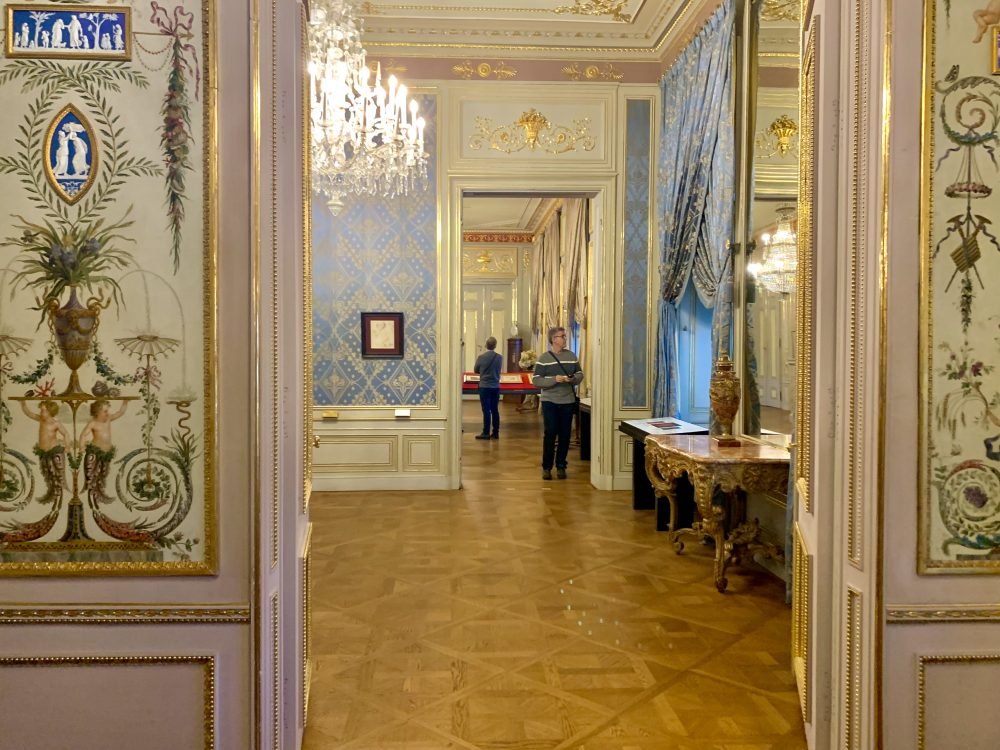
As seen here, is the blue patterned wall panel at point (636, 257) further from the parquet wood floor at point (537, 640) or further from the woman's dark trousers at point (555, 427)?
the parquet wood floor at point (537, 640)

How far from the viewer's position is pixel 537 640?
3.51 meters

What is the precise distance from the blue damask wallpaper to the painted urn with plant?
5.18 metres

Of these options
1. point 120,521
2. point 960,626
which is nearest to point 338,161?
point 120,521

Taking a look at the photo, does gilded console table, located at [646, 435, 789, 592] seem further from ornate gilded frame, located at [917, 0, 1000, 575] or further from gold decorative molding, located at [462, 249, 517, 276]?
gold decorative molding, located at [462, 249, 517, 276]

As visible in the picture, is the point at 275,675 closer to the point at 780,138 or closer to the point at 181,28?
the point at 181,28

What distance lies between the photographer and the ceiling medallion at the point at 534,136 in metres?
6.99

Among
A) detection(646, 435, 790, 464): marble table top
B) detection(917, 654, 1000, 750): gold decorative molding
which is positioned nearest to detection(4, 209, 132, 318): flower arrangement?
detection(917, 654, 1000, 750): gold decorative molding

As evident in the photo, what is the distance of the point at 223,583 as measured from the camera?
1963 millimetres

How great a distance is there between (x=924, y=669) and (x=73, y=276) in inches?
93.0

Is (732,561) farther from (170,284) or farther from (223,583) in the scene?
(170,284)

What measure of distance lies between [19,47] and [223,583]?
1398 mm

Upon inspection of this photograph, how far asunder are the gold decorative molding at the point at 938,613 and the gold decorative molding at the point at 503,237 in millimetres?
14995

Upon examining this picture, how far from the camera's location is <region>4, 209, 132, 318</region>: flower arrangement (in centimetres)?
189

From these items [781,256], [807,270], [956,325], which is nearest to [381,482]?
[781,256]
